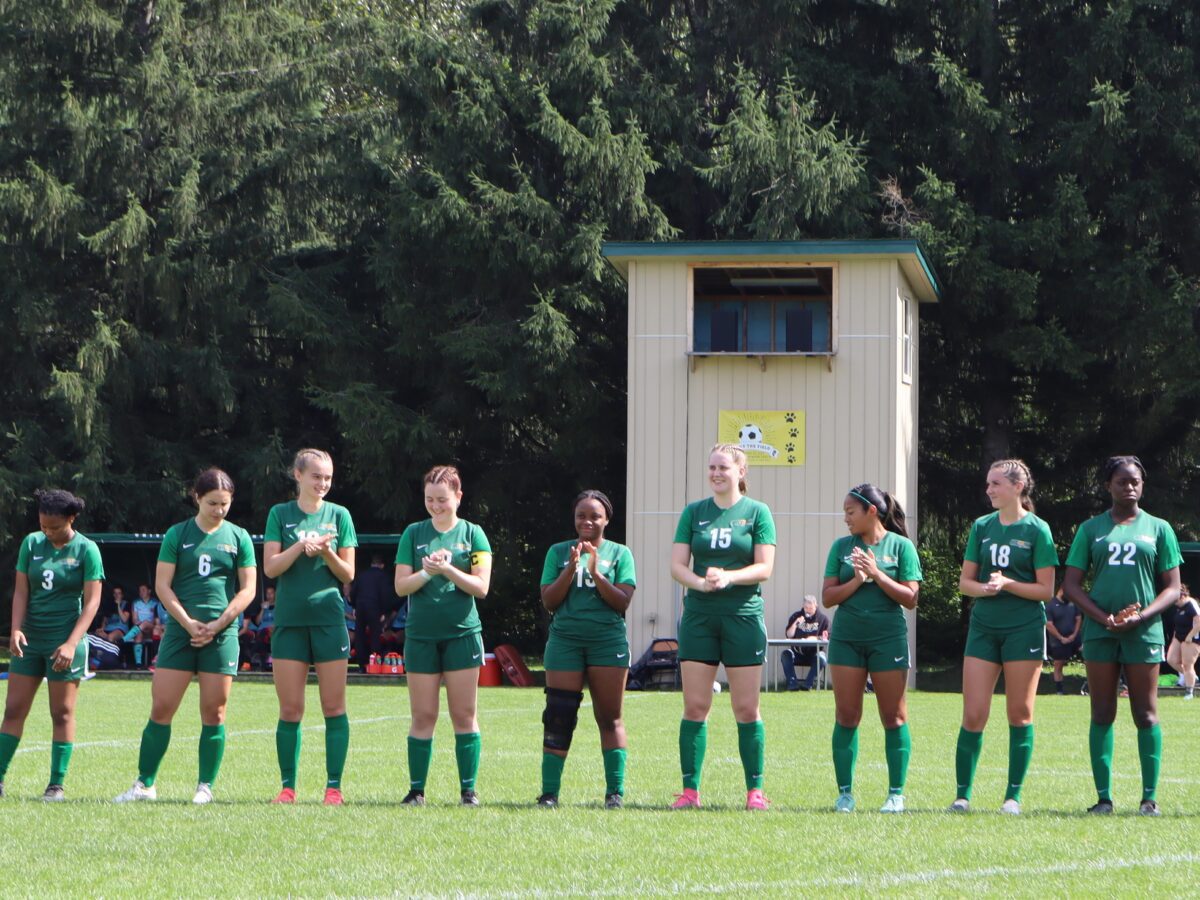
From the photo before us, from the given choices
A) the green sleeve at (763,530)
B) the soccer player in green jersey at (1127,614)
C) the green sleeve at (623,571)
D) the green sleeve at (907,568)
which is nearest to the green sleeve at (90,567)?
the green sleeve at (623,571)

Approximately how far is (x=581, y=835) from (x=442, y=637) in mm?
1699

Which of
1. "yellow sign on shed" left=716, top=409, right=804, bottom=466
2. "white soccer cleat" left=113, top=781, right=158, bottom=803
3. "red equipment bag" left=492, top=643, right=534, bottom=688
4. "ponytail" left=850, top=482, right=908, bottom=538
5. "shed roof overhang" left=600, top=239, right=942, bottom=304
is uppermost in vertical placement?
"shed roof overhang" left=600, top=239, right=942, bottom=304

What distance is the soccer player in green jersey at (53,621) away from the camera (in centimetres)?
971

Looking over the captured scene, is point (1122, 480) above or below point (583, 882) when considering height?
above

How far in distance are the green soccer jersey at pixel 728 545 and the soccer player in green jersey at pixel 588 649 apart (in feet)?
1.33

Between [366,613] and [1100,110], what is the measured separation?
15.2 meters

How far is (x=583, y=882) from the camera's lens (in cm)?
675

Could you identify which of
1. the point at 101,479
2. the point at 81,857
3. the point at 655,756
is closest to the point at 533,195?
the point at 101,479

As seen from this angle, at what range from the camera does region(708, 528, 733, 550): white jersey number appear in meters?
9.18

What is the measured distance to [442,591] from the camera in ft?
30.5

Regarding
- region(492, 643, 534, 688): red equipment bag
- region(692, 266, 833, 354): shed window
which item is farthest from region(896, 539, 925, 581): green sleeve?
region(692, 266, 833, 354): shed window

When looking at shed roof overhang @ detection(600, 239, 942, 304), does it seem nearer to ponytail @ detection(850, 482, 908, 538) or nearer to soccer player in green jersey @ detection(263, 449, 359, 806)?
ponytail @ detection(850, 482, 908, 538)

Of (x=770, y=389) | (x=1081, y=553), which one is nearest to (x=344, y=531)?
(x=1081, y=553)

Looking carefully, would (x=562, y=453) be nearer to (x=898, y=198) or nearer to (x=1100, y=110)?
(x=898, y=198)
